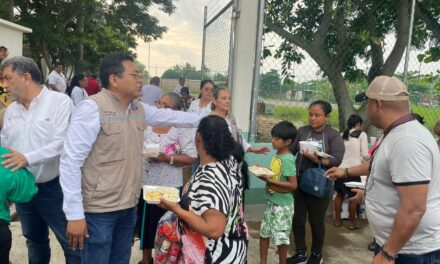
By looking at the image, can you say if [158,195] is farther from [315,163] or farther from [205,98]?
[205,98]

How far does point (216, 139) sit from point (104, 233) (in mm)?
954

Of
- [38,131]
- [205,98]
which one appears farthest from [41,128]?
[205,98]

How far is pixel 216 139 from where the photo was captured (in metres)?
2.13

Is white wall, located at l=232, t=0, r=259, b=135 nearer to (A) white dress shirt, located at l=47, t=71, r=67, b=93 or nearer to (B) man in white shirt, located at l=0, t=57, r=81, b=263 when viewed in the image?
(B) man in white shirt, located at l=0, t=57, r=81, b=263

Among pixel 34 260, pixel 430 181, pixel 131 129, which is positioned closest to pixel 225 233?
pixel 131 129

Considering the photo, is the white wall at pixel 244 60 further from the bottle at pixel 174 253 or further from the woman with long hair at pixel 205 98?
the bottle at pixel 174 253

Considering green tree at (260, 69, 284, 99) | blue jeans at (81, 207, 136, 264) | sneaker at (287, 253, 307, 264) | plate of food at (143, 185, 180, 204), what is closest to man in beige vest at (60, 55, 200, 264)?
blue jeans at (81, 207, 136, 264)

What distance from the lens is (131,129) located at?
93.0 inches

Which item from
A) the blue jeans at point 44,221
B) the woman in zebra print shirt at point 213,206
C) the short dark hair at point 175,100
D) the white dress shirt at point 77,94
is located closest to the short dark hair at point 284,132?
the short dark hair at point 175,100

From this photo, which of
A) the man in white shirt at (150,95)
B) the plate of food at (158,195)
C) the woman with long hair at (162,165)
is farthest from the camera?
the man in white shirt at (150,95)

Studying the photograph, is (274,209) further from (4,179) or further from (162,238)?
(4,179)

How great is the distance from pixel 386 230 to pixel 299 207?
1871 mm

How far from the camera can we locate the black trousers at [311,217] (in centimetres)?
383

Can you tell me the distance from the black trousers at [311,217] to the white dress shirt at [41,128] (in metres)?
Result: 2.43
